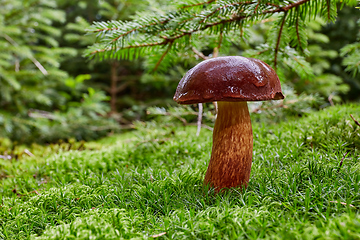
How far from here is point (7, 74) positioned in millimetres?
3756

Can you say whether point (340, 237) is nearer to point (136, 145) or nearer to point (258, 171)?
point (258, 171)

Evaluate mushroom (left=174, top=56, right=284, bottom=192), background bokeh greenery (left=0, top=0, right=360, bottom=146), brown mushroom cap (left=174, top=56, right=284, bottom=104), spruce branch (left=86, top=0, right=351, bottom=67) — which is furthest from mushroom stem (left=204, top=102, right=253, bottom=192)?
background bokeh greenery (left=0, top=0, right=360, bottom=146)

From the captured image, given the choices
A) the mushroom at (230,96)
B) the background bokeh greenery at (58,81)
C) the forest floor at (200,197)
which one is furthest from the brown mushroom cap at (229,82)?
the background bokeh greenery at (58,81)

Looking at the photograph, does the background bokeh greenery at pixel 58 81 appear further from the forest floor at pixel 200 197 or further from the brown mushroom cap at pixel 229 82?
the brown mushroom cap at pixel 229 82

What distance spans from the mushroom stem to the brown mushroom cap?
307 mm

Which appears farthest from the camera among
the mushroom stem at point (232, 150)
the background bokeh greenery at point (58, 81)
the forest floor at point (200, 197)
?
the background bokeh greenery at point (58, 81)

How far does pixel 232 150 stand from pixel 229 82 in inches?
21.1

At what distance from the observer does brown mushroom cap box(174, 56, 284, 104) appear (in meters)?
1.28

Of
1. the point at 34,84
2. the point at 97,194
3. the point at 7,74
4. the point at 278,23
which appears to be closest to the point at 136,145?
the point at 97,194

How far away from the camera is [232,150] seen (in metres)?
1.58

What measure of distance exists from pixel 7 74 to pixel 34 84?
102 centimetres

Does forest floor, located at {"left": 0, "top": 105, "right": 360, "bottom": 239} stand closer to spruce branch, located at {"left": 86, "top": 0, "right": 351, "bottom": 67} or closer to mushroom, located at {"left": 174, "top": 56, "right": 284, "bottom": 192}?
mushroom, located at {"left": 174, "top": 56, "right": 284, "bottom": 192}

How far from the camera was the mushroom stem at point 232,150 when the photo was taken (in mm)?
1583

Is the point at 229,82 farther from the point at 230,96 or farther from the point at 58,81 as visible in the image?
the point at 58,81
